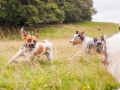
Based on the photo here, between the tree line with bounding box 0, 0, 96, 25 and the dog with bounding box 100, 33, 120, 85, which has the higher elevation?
the tree line with bounding box 0, 0, 96, 25

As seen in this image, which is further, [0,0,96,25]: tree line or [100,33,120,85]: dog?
[0,0,96,25]: tree line

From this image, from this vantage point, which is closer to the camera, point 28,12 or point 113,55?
point 113,55

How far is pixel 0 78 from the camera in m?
4.37

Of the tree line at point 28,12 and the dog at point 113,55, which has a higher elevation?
the tree line at point 28,12

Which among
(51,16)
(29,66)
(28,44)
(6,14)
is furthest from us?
(51,16)

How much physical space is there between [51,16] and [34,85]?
2831 cm

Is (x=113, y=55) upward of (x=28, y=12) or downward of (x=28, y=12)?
downward

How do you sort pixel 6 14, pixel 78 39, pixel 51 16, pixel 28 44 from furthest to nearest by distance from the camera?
pixel 51 16 < pixel 6 14 < pixel 78 39 < pixel 28 44

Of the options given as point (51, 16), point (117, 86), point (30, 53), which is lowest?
point (117, 86)

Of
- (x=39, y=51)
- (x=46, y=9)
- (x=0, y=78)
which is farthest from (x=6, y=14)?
(x=0, y=78)

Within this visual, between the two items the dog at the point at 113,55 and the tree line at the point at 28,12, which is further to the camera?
the tree line at the point at 28,12

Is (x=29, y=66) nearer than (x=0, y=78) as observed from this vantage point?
No

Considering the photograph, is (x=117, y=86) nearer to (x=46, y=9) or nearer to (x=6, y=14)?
(x=6, y=14)

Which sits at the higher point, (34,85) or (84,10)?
(84,10)
